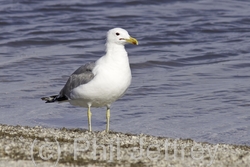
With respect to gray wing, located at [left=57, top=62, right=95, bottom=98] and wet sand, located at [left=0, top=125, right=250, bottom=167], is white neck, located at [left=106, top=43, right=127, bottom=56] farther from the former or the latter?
wet sand, located at [left=0, top=125, right=250, bottom=167]

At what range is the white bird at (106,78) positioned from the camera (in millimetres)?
8523

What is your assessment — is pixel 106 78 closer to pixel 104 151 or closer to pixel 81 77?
pixel 81 77

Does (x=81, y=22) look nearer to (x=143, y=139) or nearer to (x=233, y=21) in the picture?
(x=233, y=21)

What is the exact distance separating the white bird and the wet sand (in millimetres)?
735

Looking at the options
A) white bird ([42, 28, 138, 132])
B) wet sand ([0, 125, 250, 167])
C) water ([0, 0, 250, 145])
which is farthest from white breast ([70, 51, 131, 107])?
water ([0, 0, 250, 145])

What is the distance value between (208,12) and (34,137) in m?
14.7

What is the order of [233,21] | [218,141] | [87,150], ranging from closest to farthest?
[87,150] < [218,141] < [233,21]

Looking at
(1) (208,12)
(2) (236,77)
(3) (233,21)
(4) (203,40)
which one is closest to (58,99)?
(2) (236,77)

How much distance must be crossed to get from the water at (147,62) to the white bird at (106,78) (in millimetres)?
1406

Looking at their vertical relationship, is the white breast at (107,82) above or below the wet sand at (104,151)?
above

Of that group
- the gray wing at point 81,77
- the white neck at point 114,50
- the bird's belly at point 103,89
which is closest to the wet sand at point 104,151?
the bird's belly at point 103,89

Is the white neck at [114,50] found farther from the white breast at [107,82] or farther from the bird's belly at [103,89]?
the bird's belly at [103,89]

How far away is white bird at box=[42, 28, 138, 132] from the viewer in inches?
336

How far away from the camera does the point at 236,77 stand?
1342cm
